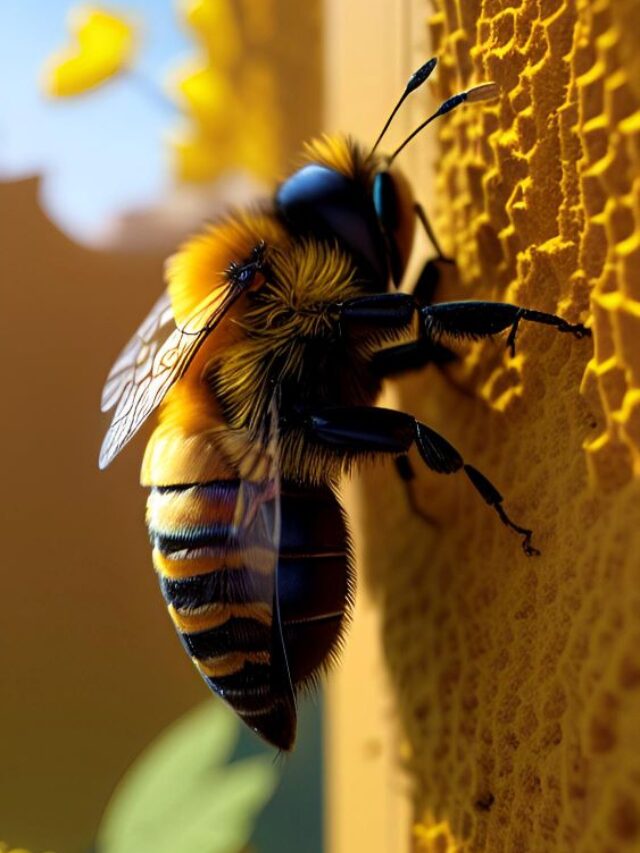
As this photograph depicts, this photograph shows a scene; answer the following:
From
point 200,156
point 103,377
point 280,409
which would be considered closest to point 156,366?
point 280,409

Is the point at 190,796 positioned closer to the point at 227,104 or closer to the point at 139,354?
the point at 139,354

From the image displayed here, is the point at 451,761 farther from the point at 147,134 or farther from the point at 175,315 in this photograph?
the point at 147,134

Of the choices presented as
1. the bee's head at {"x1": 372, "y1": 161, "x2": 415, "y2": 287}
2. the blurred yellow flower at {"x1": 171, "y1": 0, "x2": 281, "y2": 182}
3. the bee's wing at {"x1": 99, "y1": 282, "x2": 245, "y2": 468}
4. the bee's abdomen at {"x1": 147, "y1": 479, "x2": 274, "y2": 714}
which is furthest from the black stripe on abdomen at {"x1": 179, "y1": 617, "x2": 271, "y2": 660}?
the blurred yellow flower at {"x1": 171, "y1": 0, "x2": 281, "y2": 182}

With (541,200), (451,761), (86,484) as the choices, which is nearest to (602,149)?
(541,200)

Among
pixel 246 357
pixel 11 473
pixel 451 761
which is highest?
pixel 246 357

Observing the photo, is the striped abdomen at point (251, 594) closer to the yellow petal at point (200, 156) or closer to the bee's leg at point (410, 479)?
the bee's leg at point (410, 479)
